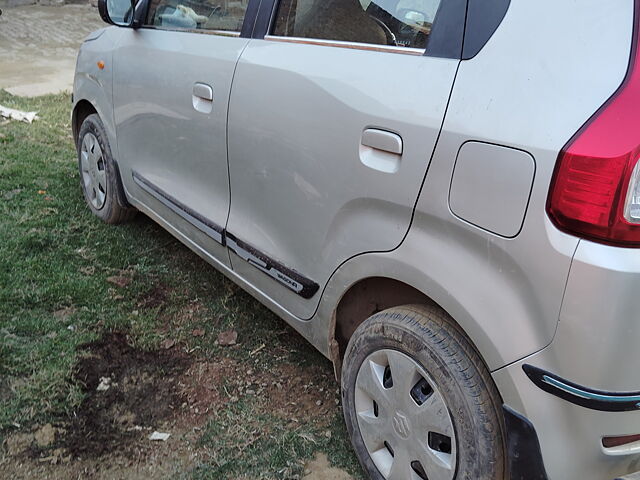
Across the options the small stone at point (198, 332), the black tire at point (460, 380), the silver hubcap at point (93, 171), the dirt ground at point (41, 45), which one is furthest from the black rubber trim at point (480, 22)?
the dirt ground at point (41, 45)

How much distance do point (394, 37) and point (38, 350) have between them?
2.03 metres

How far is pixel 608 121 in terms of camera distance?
4.51 ft

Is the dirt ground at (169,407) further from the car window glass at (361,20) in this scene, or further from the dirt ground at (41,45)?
the dirt ground at (41,45)

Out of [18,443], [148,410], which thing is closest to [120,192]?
[148,410]

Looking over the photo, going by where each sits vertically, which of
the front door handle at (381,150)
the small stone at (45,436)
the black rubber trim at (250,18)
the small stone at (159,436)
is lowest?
the small stone at (45,436)

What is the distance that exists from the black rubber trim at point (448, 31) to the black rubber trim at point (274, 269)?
0.89 meters

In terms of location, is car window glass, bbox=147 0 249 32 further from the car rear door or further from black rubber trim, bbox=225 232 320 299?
black rubber trim, bbox=225 232 320 299

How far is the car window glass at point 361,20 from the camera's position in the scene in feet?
6.29

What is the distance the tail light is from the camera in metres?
1.37

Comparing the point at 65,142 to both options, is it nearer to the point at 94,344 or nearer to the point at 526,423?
the point at 94,344

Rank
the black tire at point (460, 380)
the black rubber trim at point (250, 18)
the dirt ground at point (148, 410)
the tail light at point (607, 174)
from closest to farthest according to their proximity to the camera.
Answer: the tail light at point (607, 174) < the black tire at point (460, 380) < the dirt ground at point (148, 410) < the black rubber trim at point (250, 18)

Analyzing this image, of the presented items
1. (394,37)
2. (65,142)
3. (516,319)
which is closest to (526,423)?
(516,319)

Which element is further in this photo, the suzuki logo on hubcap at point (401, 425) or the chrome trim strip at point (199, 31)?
the chrome trim strip at point (199, 31)

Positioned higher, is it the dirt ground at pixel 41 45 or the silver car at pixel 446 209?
the silver car at pixel 446 209
